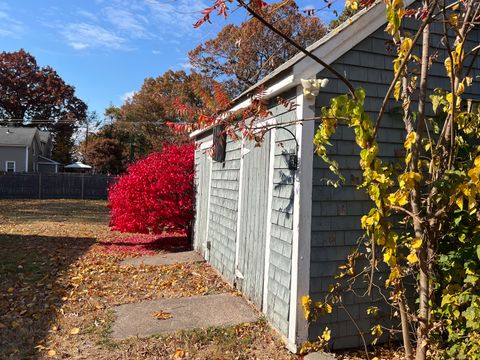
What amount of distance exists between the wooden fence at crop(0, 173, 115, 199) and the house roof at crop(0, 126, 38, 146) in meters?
9.08

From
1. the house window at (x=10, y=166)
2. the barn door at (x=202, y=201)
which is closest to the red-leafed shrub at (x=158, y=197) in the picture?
the barn door at (x=202, y=201)

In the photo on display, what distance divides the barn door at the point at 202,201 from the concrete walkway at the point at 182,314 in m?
2.54

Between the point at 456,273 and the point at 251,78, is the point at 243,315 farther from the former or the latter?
the point at 251,78

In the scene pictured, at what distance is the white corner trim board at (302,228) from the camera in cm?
406

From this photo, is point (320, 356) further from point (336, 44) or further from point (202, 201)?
point (202, 201)

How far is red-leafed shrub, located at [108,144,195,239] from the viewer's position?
9.52 meters

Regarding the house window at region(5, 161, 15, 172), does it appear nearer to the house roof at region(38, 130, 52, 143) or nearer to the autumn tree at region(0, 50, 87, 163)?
the house roof at region(38, 130, 52, 143)

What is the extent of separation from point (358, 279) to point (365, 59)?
7.27 feet

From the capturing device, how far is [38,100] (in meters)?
52.6

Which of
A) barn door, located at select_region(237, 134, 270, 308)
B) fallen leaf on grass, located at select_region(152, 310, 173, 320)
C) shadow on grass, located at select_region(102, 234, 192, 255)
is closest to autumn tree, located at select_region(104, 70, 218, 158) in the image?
shadow on grass, located at select_region(102, 234, 192, 255)

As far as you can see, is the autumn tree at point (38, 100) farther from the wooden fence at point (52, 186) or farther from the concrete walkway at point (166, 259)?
the concrete walkway at point (166, 259)

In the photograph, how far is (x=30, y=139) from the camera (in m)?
34.8

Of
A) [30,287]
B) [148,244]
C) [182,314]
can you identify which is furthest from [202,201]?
[182,314]

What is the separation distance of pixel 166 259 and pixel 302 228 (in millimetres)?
4877
